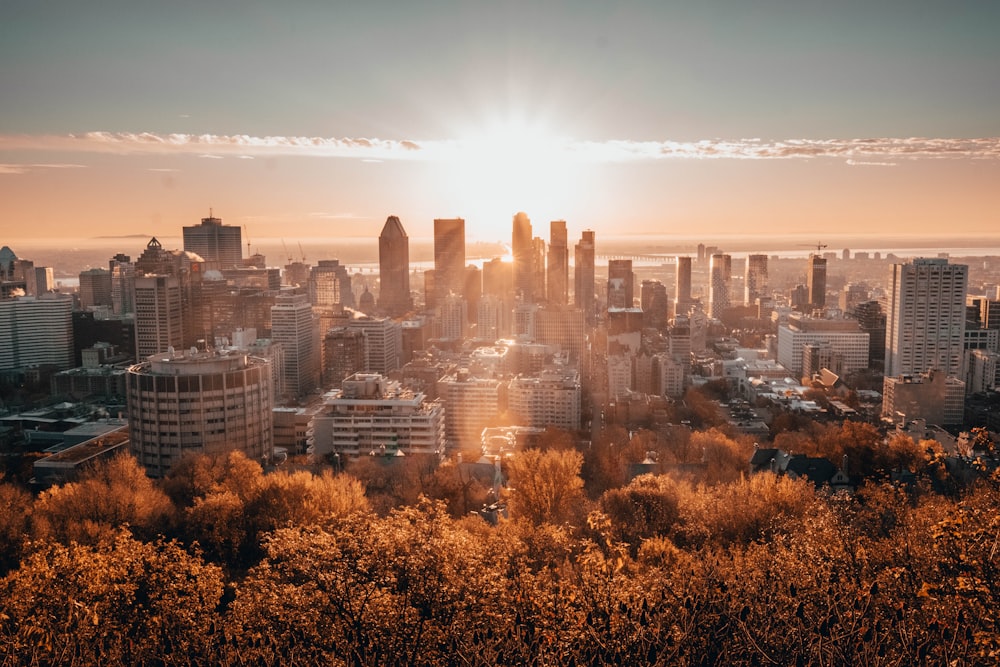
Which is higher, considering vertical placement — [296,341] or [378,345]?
[296,341]

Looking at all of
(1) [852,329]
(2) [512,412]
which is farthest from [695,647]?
(1) [852,329]

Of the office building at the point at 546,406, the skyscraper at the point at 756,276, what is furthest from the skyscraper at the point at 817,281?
the office building at the point at 546,406

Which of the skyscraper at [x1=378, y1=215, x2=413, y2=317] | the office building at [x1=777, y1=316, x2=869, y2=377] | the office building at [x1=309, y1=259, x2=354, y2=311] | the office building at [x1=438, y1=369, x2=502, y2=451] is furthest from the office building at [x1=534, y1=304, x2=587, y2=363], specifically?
the office building at [x1=309, y1=259, x2=354, y2=311]

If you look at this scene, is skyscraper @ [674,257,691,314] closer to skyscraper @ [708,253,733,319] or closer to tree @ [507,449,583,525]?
skyscraper @ [708,253,733,319]

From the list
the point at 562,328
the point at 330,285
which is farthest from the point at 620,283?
the point at 330,285

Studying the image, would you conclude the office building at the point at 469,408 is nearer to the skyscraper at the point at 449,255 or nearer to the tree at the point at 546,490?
the tree at the point at 546,490

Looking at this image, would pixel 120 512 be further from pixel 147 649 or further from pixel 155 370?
pixel 147 649

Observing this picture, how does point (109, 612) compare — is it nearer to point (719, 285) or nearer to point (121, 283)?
point (121, 283)
